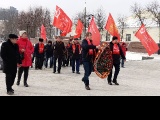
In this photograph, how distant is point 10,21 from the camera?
82125mm

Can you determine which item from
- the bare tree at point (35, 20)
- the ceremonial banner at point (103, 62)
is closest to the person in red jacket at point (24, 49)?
the ceremonial banner at point (103, 62)

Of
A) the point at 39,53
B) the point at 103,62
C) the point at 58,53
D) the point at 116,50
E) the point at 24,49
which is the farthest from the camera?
the point at 39,53

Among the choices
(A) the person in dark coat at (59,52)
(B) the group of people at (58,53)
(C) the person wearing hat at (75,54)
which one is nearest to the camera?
(A) the person in dark coat at (59,52)

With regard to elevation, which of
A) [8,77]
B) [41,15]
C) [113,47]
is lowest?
[8,77]

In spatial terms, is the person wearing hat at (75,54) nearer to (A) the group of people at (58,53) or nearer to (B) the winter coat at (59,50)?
(A) the group of people at (58,53)

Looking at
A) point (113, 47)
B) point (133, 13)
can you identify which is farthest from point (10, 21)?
point (113, 47)

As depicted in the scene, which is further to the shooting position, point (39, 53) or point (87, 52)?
point (39, 53)

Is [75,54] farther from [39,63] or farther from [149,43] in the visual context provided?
[149,43]

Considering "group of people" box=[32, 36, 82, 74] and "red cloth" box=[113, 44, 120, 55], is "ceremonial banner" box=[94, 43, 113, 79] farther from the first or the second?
"group of people" box=[32, 36, 82, 74]

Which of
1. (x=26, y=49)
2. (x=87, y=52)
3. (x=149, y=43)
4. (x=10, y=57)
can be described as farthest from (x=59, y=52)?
(x=10, y=57)
